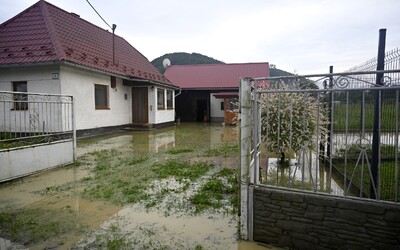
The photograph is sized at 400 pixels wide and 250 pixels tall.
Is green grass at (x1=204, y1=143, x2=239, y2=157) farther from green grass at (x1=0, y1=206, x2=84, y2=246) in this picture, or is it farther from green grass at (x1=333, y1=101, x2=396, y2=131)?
green grass at (x1=0, y1=206, x2=84, y2=246)

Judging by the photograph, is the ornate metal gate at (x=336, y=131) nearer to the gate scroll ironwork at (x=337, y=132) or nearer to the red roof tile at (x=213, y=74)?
the gate scroll ironwork at (x=337, y=132)

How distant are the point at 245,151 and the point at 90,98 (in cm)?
1037

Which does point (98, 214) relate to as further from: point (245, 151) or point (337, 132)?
point (337, 132)

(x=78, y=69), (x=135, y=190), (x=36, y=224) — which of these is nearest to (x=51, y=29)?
(x=78, y=69)

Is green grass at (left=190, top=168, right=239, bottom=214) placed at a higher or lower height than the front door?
lower

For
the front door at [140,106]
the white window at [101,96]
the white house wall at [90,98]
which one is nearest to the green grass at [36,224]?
the white house wall at [90,98]

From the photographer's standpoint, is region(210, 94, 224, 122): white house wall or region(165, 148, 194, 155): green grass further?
region(210, 94, 224, 122): white house wall

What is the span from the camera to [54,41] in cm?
1079

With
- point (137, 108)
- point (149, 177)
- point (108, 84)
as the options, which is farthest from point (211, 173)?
point (137, 108)

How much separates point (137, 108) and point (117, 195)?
11722 millimetres

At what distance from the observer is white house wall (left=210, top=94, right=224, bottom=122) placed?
72.5 ft

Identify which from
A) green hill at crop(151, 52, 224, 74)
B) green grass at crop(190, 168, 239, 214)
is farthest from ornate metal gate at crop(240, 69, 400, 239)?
green hill at crop(151, 52, 224, 74)

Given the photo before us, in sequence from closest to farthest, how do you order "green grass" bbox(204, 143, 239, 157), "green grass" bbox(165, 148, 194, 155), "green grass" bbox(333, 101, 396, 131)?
"green grass" bbox(333, 101, 396, 131) < "green grass" bbox(204, 143, 239, 157) < "green grass" bbox(165, 148, 194, 155)

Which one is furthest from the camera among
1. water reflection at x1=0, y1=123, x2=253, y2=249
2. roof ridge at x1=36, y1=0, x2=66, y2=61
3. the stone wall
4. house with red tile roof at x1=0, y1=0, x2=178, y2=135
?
house with red tile roof at x1=0, y1=0, x2=178, y2=135
